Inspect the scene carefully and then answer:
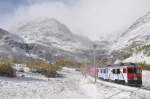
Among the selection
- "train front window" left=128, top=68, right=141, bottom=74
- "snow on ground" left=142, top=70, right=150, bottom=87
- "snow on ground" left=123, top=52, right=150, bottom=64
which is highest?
"snow on ground" left=123, top=52, right=150, bottom=64

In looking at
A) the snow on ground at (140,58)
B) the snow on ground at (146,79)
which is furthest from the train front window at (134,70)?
the snow on ground at (140,58)

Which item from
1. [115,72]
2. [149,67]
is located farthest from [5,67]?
[149,67]

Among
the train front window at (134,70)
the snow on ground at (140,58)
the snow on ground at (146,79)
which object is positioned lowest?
the snow on ground at (146,79)

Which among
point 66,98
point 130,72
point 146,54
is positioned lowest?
point 66,98

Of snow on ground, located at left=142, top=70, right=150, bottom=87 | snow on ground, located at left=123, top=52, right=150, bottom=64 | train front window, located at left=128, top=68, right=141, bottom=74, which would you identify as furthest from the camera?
snow on ground, located at left=123, top=52, right=150, bottom=64

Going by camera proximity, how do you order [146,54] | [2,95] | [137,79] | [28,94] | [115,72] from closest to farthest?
[2,95] < [28,94] < [137,79] < [115,72] < [146,54]

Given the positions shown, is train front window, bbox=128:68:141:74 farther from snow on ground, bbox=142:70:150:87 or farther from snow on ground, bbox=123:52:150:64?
snow on ground, bbox=123:52:150:64

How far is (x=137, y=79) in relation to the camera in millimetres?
50281

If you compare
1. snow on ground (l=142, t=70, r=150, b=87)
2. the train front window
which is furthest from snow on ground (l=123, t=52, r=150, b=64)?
the train front window

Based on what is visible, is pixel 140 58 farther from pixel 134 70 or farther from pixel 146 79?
pixel 134 70

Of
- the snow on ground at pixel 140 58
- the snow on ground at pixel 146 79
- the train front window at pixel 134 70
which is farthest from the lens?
the snow on ground at pixel 140 58

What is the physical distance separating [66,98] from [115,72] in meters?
28.1

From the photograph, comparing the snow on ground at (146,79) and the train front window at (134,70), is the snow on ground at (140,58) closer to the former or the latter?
the snow on ground at (146,79)

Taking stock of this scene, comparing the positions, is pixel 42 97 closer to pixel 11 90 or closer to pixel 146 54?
pixel 11 90
